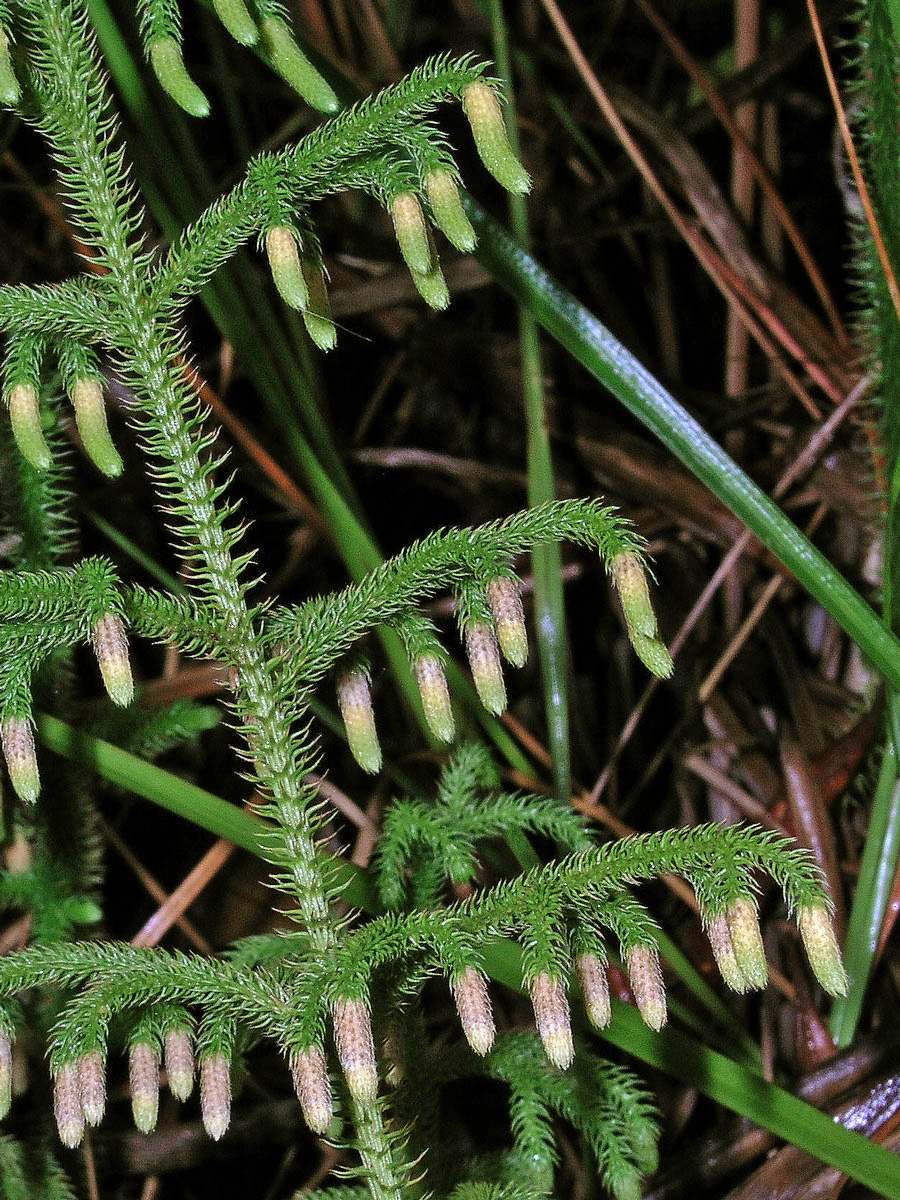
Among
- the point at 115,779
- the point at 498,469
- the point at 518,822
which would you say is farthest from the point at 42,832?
the point at 498,469

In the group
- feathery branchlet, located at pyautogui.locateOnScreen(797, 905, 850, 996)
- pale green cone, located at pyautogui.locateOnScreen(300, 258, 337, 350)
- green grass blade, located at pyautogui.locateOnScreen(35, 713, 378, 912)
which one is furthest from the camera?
green grass blade, located at pyautogui.locateOnScreen(35, 713, 378, 912)

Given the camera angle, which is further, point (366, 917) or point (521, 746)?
point (521, 746)

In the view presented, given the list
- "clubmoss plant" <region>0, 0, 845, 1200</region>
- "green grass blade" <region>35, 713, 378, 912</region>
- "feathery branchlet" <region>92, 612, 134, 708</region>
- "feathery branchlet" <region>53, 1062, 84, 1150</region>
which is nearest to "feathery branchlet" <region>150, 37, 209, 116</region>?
"clubmoss plant" <region>0, 0, 845, 1200</region>

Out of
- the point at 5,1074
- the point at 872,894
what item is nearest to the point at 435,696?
the point at 5,1074

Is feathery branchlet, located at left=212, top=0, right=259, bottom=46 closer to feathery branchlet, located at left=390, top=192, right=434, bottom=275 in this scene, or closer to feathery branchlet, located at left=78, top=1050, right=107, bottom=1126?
feathery branchlet, located at left=390, top=192, right=434, bottom=275

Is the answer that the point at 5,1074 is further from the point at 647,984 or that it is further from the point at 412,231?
the point at 412,231

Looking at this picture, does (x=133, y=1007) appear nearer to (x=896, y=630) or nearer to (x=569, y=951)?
(x=569, y=951)
